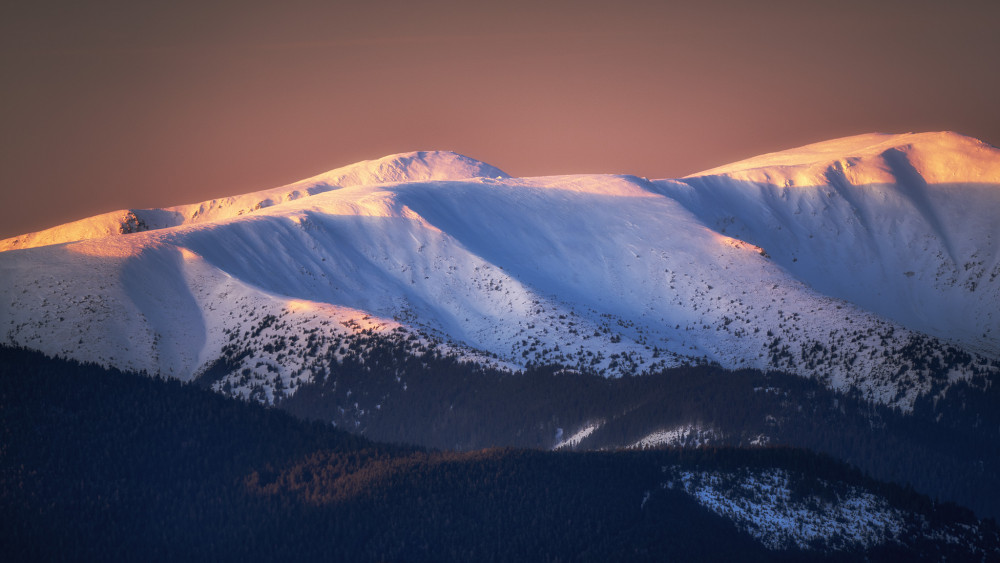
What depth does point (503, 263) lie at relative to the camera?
515 feet

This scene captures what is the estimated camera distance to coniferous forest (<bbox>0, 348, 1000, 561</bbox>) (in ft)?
240

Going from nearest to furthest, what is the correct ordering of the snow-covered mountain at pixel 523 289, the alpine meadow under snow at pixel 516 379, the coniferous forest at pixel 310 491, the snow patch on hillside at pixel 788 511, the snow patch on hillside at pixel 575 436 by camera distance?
the coniferous forest at pixel 310 491 < the alpine meadow under snow at pixel 516 379 < the snow patch on hillside at pixel 788 511 < the snow patch on hillside at pixel 575 436 < the snow-covered mountain at pixel 523 289

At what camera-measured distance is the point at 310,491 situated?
265 feet

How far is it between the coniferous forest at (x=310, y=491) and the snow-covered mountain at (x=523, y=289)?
30133mm

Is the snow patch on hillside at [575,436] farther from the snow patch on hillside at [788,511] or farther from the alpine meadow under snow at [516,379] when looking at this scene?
the snow patch on hillside at [788,511]

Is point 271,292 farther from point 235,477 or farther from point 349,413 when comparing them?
point 235,477

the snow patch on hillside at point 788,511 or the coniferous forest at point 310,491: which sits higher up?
the coniferous forest at point 310,491

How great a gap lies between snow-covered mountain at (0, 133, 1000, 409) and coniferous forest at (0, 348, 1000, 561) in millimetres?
30133

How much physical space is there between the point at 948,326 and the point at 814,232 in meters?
33.1

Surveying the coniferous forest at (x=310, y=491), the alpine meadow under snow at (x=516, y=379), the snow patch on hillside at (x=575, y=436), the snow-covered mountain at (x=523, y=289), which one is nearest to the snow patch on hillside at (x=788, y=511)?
the alpine meadow under snow at (x=516, y=379)

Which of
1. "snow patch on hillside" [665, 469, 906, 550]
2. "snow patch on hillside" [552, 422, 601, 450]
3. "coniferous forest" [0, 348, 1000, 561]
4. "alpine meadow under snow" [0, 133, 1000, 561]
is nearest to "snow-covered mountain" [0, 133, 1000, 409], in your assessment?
"alpine meadow under snow" [0, 133, 1000, 561]

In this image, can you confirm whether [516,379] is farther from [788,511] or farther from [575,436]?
[788,511]

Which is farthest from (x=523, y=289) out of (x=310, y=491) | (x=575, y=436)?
(x=310, y=491)

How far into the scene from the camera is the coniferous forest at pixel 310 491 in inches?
2874
